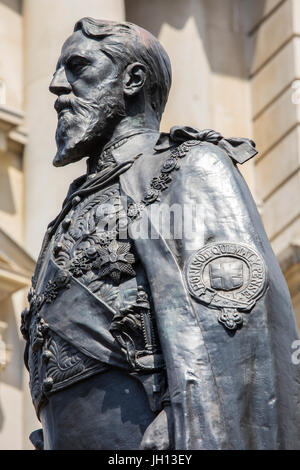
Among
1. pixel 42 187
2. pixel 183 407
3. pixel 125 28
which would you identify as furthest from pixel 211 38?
pixel 183 407

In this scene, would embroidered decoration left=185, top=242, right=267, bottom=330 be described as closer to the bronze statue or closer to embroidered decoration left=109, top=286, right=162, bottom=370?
the bronze statue

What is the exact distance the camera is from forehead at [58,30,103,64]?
22.4ft

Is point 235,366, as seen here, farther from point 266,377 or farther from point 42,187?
point 42,187

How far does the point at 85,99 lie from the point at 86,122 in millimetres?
92

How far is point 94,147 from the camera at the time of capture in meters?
6.83

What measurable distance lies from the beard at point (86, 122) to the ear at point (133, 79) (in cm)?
4

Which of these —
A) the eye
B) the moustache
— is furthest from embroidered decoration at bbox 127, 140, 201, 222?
the eye

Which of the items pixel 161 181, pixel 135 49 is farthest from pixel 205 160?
pixel 135 49

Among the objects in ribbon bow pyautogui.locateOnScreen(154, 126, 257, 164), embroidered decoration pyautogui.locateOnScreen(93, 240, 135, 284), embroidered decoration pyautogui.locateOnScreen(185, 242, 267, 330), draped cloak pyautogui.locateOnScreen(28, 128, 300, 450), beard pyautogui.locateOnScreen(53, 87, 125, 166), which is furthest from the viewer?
beard pyautogui.locateOnScreen(53, 87, 125, 166)

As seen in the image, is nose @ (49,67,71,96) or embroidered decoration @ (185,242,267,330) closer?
embroidered decoration @ (185,242,267,330)

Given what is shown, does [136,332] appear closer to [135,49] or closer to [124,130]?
[124,130]

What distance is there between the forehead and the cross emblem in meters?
1.20

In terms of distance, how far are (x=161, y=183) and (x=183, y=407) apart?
0.99 m

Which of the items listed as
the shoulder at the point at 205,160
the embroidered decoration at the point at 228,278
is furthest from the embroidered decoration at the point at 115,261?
the shoulder at the point at 205,160
